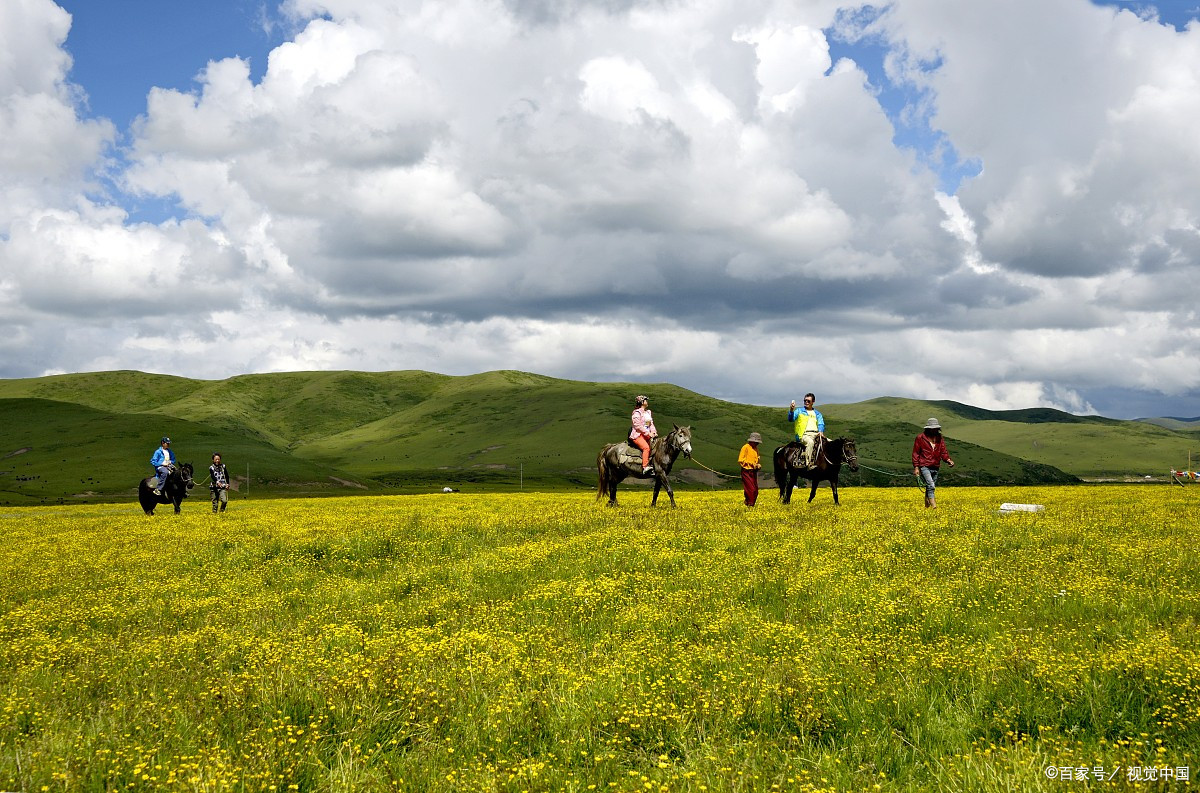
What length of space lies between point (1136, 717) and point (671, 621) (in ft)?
17.3

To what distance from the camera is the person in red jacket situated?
25.6 meters

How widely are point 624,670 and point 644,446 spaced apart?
769 inches

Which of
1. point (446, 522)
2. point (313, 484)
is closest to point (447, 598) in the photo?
point (446, 522)

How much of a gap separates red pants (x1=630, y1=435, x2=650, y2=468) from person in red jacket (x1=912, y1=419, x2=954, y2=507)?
959cm

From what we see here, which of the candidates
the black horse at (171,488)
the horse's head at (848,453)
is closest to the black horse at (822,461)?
the horse's head at (848,453)

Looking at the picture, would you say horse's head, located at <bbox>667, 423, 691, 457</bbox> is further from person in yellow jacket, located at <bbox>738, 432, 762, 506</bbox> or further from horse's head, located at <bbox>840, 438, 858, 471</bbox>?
horse's head, located at <bbox>840, 438, 858, 471</bbox>

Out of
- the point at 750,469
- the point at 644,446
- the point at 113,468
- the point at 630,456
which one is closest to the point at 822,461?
the point at 750,469

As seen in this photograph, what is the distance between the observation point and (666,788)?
515 cm

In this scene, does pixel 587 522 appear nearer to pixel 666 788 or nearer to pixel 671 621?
pixel 671 621

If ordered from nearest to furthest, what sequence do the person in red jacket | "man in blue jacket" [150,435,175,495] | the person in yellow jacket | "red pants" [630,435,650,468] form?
the person in red jacket
the person in yellow jacket
"red pants" [630,435,650,468]
"man in blue jacket" [150,435,175,495]

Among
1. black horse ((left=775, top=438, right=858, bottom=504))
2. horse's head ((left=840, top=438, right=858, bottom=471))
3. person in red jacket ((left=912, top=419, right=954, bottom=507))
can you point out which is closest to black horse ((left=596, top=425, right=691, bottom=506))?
black horse ((left=775, top=438, right=858, bottom=504))

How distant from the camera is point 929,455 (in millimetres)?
26312

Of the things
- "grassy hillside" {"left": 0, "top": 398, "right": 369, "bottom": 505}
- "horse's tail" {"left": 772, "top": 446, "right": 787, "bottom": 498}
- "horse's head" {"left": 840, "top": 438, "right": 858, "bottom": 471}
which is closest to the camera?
"horse's head" {"left": 840, "top": 438, "right": 858, "bottom": 471}

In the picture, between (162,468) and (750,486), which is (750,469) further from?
(162,468)
